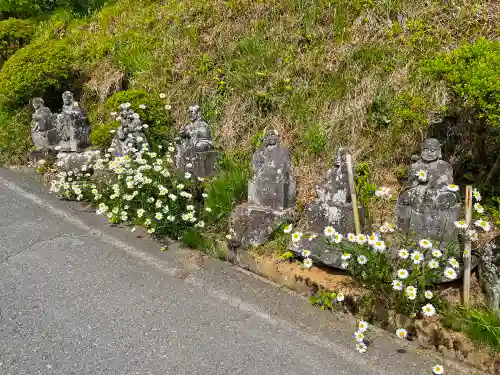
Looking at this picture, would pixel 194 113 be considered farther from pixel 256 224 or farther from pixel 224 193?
pixel 256 224

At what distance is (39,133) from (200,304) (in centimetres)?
467

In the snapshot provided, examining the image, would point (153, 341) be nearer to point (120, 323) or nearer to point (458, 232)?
point (120, 323)

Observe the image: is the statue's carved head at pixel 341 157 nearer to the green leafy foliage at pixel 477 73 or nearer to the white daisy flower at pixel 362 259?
the white daisy flower at pixel 362 259

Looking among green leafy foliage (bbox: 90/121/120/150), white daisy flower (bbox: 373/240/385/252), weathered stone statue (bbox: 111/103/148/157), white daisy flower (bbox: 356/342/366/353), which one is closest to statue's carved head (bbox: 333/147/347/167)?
white daisy flower (bbox: 373/240/385/252)

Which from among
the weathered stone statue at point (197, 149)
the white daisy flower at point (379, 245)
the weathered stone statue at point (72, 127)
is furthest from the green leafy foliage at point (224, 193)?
the weathered stone statue at point (72, 127)

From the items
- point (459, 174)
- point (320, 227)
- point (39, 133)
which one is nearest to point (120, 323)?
point (320, 227)

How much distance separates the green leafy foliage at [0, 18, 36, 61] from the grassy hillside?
197 cm

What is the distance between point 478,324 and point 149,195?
3291 mm

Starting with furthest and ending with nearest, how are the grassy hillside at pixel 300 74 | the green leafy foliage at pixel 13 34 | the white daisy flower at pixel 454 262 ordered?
the green leafy foliage at pixel 13 34 < the grassy hillside at pixel 300 74 < the white daisy flower at pixel 454 262

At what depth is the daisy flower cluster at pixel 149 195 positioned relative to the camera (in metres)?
4.59

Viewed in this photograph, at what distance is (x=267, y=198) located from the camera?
4.22m

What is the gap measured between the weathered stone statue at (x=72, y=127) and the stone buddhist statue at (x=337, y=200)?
3.93 m

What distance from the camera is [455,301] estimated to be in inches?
125

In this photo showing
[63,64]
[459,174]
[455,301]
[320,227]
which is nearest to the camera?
[455,301]
